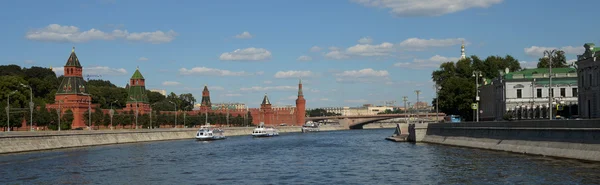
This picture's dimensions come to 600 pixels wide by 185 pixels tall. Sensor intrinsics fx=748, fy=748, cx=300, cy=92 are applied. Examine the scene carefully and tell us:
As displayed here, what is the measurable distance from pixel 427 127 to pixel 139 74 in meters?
103

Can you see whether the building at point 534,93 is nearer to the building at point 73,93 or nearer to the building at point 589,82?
the building at point 589,82

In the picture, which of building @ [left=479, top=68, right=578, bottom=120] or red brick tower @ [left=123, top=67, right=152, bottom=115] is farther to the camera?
red brick tower @ [left=123, top=67, right=152, bottom=115]

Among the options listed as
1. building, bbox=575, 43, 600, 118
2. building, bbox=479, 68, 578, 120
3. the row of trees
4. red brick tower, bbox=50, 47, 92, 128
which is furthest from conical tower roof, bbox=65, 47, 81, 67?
building, bbox=575, 43, 600, 118

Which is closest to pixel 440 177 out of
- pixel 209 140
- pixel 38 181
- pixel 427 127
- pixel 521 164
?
pixel 521 164

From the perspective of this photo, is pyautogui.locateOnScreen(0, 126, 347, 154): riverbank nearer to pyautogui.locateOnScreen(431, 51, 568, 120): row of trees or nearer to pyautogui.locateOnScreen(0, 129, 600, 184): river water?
pyautogui.locateOnScreen(0, 129, 600, 184): river water

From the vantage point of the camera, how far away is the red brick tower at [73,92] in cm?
14588

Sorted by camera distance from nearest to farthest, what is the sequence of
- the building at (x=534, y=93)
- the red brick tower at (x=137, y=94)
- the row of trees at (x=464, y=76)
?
1. the building at (x=534, y=93)
2. the row of trees at (x=464, y=76)
3. the red brick tower at (x=137, y=94)

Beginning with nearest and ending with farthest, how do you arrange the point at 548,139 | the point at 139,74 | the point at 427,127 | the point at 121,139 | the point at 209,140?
the point at 548,139
the point at 427,127
the point at 121,139
the point at 209,140
the point at 139,74

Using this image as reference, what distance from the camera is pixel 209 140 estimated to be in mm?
122562

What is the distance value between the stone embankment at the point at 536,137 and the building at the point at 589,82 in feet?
39.6

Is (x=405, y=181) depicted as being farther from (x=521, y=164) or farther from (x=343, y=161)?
(x=343, y=161)

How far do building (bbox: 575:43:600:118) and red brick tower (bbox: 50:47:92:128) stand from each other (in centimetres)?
9816

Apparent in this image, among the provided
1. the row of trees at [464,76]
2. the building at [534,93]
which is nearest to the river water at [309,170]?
the building at [534,93]

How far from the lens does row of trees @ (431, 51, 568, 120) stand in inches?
4503
